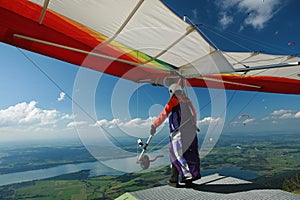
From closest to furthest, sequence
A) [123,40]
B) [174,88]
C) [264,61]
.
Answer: [123,40] → [174,88] → [264,61]

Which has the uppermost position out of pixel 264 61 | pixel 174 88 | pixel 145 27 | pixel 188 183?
pixel 264 61

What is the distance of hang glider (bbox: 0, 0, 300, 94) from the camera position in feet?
5.00

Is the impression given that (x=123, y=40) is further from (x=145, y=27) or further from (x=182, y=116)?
(x=182, y=116)

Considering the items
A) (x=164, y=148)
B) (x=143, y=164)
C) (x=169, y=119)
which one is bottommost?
(x=143, y=164)

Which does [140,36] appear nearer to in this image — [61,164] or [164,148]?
[164,148]

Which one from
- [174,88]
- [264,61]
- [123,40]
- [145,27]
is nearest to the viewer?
[145,27]

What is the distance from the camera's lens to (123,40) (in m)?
2.19

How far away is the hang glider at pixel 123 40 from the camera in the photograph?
5.00ft

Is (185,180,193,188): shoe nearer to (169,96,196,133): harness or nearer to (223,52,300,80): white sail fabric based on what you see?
(169,96,196,133): harness

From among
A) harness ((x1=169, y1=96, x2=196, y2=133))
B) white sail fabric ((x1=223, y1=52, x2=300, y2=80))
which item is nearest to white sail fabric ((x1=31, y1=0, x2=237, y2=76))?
harness ((x1=169, y1=96, x2=196, y2=133))

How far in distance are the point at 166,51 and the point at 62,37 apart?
1193 millimetres

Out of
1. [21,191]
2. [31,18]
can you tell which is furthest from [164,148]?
[21,191]

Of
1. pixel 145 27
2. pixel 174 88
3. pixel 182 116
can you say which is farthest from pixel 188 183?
pixel 145 27

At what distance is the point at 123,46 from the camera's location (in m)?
2.36
